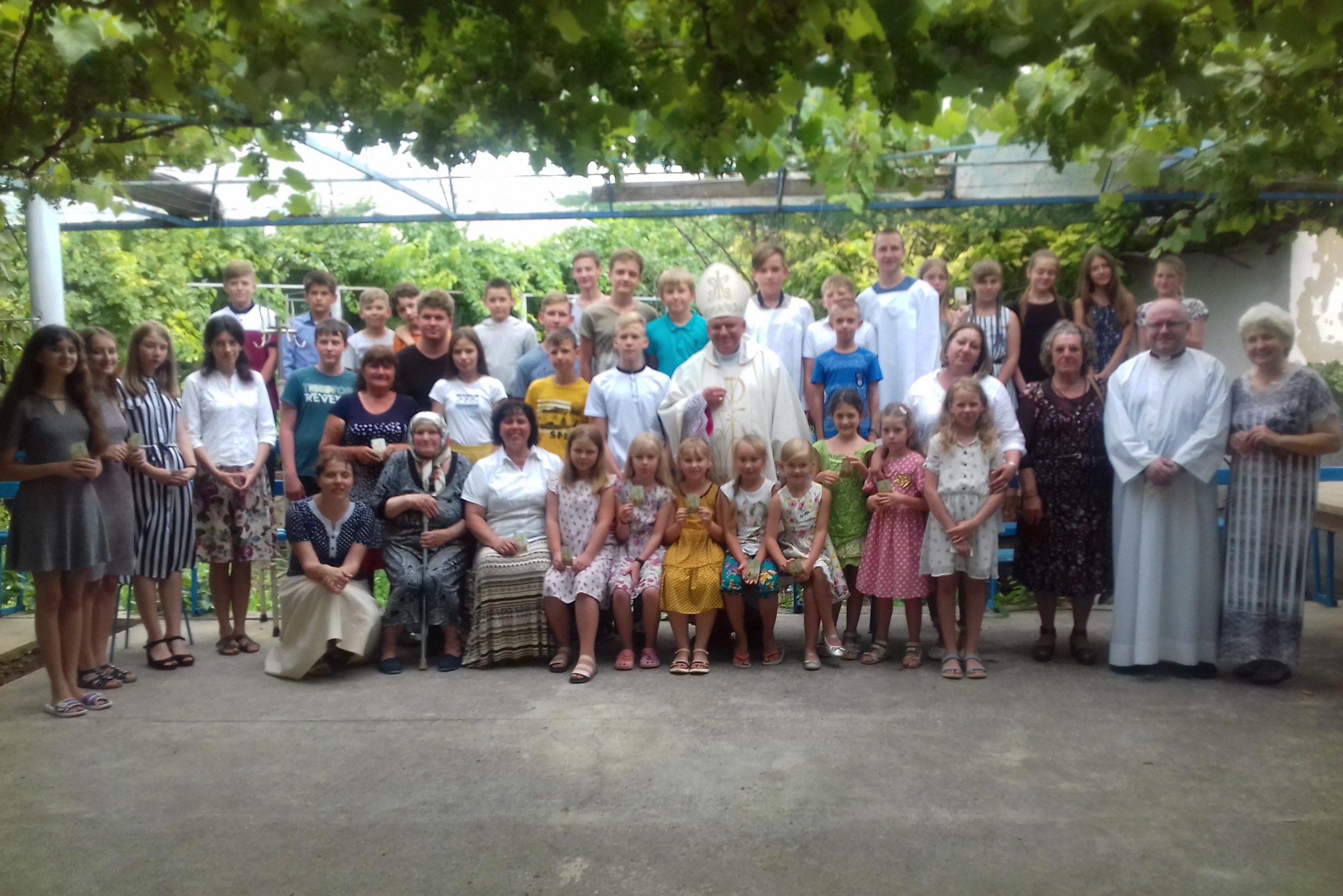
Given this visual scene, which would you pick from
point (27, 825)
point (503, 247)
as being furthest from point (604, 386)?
point (503, 247)

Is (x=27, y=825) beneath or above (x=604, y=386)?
beneath

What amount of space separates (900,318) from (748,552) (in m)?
1.81

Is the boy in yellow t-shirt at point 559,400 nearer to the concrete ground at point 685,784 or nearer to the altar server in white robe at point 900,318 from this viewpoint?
the concrete ground at point 685,784

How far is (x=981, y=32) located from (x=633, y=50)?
0.77 metres

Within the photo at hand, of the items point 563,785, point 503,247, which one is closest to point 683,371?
point 563,785

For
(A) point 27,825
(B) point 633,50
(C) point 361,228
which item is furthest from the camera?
(C) point 361,228

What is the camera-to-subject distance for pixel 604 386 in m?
6.24

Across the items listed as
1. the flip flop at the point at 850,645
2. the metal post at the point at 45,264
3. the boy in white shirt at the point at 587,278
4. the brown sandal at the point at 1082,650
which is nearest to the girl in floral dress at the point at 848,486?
the flip flop at the point at 850,645

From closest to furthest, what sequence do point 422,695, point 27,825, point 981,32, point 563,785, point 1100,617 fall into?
point 981,32
point 27,825
point 563,785
point 422,695
point 1100,617

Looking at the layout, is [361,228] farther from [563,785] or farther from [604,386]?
[563,785]

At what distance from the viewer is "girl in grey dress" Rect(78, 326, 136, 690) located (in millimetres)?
5469

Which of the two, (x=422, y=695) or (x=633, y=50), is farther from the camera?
(x=422, y=695)

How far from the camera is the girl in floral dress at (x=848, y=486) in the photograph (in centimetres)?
597

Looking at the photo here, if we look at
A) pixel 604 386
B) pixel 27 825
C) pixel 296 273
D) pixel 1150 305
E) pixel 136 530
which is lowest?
pixel 27 825
